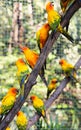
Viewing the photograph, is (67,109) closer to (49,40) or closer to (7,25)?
(7,25)

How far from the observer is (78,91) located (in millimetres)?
2527

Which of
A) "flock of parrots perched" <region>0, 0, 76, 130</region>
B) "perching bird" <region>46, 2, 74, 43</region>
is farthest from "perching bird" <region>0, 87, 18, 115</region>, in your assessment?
"perching bird" <region>46, 2, 74, 43</region>

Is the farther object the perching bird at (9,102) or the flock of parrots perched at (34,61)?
the perching bird at (9,102)

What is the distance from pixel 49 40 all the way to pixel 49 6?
170mm

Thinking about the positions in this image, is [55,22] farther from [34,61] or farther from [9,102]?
[9,102]

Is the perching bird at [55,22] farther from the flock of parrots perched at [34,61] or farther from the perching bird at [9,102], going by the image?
the perching bird at [9,102]

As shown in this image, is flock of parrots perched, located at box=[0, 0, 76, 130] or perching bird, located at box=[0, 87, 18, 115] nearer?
flock of parrots perched, located at box=[0, 0, 76, 130]

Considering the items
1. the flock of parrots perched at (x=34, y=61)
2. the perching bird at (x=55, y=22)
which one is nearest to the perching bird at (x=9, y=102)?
the flock of parrots perched at (x=34, y=61)

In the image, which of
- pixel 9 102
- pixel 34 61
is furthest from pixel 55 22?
pixel 9 102

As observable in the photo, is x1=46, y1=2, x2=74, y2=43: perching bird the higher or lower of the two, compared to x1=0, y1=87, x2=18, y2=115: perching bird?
higher

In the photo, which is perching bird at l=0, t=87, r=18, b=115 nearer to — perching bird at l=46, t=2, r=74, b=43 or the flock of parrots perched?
the flock of parrots perched

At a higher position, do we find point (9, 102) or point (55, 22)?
point (55, 22)

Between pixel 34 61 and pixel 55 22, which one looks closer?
pixel 55 22

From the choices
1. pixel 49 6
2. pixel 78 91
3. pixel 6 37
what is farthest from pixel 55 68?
pixel 49 6
